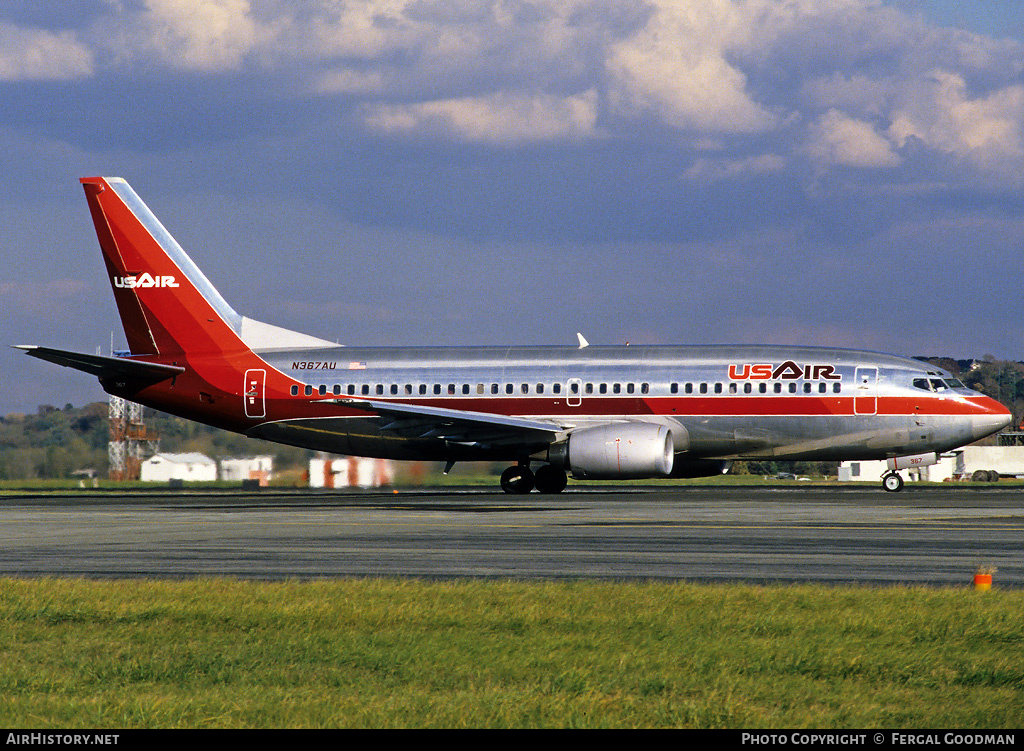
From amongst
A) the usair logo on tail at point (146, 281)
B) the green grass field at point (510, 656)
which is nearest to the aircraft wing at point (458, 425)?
the usair logo on tail at point (146, 281)

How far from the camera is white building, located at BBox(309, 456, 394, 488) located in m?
42.2

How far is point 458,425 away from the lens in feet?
126

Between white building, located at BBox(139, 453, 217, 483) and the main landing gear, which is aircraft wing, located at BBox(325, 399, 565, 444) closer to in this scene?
the main landing gear

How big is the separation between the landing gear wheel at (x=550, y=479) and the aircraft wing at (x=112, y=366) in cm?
1285

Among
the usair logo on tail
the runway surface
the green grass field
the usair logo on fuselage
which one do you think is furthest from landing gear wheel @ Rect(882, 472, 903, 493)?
the green grass field

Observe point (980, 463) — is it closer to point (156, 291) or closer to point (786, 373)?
point (786, 373)

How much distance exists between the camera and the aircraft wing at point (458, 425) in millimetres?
37688

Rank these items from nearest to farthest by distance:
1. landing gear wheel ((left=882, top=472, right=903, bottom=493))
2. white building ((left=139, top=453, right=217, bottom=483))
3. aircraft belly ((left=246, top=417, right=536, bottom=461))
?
landing gear wheel ((left=882, top=472, right=903, bottom=493))
aircraft belly ((left=246, top=417, right=536, bottom=461))
white building ((left=139, top=453, right=217, bottom=483))

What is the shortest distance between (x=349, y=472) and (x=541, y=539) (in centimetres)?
2220

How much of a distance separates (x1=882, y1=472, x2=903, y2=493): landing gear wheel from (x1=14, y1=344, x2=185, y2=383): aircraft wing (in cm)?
2389

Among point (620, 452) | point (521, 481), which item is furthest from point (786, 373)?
Answer: point (521, 481)
